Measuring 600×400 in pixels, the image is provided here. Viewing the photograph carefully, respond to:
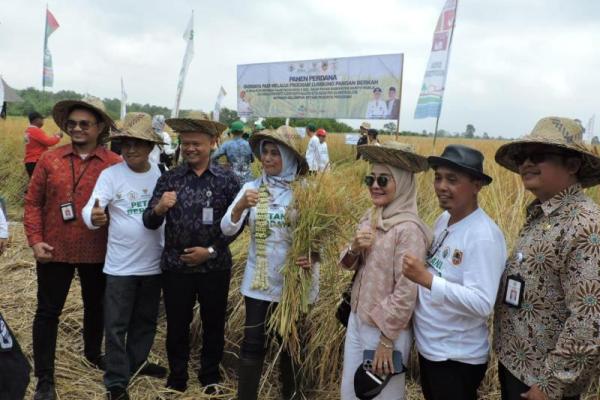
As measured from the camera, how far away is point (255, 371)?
2637 mm

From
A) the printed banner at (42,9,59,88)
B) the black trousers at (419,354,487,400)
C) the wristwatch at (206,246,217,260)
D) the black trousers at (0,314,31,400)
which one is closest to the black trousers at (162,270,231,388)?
the wristwatch at (206,246,217,260)

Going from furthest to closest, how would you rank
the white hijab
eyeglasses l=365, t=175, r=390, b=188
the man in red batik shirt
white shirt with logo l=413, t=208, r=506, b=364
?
the man in red batik shirt, the white hijab, eyeglasses l=365, t=175, r=390, b=188, white shirt with logo l=413, t=208, r=506, b=364

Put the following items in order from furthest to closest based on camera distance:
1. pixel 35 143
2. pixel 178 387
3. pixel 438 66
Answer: pixel 35 143, pixel 438 66, pixel 178 387

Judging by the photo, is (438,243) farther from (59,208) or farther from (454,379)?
(59,208)

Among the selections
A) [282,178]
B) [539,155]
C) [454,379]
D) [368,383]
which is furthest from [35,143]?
[539,155]

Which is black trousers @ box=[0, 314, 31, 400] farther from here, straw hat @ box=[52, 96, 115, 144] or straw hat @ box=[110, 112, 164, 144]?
straw hat @ box=[52, 96, 115, 144]

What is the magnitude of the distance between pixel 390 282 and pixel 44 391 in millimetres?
2254

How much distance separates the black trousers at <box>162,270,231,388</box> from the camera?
2818 millimetres

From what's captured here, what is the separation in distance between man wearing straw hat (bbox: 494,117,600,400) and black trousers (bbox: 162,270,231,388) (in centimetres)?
164

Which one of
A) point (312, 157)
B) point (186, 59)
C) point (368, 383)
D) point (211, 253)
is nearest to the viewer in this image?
point (368, 383)

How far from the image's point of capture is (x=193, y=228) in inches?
108

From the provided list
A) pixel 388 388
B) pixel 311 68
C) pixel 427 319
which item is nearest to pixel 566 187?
pixel 427 319

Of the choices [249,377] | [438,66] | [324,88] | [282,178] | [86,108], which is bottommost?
[249,377]

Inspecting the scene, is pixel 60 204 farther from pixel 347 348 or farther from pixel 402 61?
pixel 402 61
